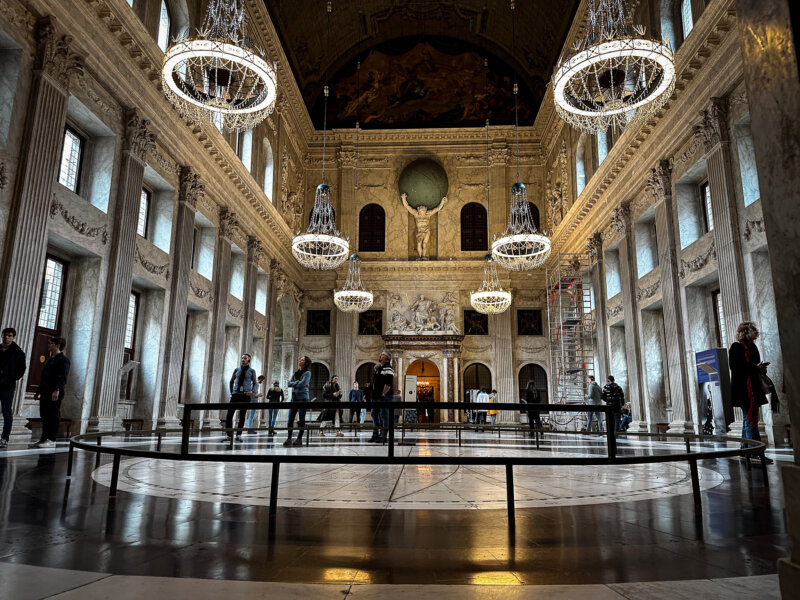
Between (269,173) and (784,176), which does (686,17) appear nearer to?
(784,176)

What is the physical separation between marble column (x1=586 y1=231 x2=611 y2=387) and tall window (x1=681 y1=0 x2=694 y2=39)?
691 centimetres

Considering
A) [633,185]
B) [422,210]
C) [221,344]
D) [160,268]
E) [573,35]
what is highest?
[573,35]

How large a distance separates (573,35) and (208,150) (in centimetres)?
1360

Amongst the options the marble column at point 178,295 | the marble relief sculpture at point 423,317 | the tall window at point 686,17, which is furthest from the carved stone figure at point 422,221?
the tall window at point 686,17

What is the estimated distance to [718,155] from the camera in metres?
11.2

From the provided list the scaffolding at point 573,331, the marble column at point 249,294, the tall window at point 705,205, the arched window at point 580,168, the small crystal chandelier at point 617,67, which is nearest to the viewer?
the small crystal chandelier at point 617,67

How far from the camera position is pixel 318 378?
81.9 ft

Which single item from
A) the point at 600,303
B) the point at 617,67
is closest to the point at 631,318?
the point at 600,303

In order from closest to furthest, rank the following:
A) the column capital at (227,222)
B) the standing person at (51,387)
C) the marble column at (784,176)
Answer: the marble column at (784,176)
the standing person at (51,387)
the column capital at (227,222)

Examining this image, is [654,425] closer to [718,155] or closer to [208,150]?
[718,155]

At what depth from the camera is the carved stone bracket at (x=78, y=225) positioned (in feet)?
31.0

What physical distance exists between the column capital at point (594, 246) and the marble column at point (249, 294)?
1183 cm

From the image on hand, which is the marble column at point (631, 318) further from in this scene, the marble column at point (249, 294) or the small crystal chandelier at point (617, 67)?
the marble column at point (249, 294)

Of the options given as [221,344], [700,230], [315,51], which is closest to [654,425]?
[700,230]
